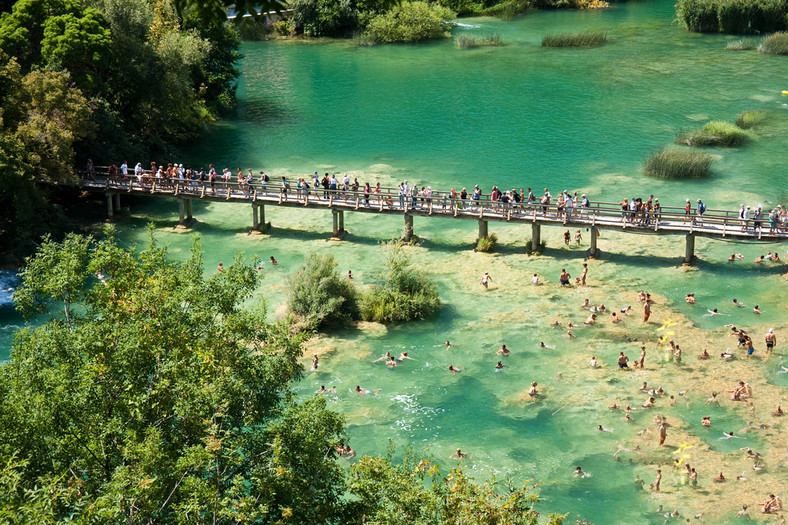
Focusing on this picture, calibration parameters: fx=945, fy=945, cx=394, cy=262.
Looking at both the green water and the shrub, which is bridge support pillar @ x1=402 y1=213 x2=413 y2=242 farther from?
the shrub

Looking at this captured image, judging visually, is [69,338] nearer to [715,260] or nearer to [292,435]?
[292,435]

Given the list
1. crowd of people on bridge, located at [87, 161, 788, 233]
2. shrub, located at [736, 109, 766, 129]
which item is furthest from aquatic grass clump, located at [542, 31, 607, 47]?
crowd of people on bridge, located at [87, 161, 788, 233]

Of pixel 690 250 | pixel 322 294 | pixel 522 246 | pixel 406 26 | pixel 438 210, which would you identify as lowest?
pixel 322 294

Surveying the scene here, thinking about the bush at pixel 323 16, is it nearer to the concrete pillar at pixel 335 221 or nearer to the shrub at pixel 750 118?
the shrub at pixel 750 118

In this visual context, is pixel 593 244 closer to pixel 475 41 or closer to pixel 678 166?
pixel 678 166

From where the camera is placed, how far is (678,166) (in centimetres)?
5828

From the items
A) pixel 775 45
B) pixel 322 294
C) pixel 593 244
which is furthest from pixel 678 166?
pixel 775 45

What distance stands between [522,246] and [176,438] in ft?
100

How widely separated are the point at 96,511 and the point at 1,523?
71.9 inches

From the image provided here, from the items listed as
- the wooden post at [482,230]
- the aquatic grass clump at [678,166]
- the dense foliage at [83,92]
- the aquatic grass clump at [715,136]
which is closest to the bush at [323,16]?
the dense foliage at [83,92]

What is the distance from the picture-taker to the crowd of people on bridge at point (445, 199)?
46.5 metres

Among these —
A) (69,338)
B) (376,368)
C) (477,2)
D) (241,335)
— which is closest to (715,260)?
(376,368)

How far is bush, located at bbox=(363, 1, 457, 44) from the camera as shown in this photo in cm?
9681

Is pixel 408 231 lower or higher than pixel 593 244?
higher
